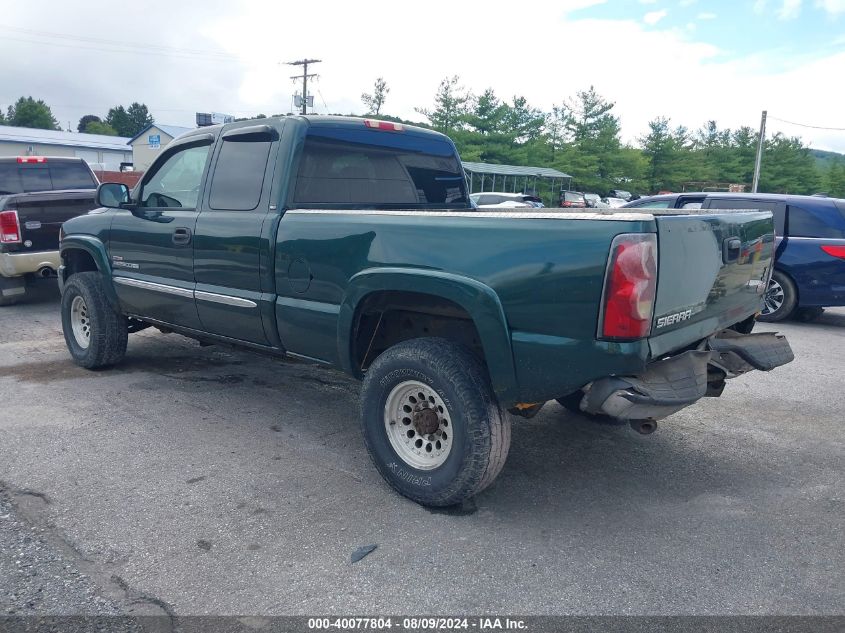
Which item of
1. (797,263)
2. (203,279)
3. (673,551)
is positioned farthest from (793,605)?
(797,263)

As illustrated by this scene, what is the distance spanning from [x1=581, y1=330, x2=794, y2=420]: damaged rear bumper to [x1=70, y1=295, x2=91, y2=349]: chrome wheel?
476 centimetres

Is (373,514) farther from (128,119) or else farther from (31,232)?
(128,119)

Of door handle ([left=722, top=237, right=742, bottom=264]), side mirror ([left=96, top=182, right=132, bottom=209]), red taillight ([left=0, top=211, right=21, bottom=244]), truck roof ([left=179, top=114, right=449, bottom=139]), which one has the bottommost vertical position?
red taillight ([left=0, top=211, right=21, bottom=244])

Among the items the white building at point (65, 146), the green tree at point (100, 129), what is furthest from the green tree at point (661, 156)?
the green tree at point (100, 129)

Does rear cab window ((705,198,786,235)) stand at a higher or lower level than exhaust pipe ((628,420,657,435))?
higher

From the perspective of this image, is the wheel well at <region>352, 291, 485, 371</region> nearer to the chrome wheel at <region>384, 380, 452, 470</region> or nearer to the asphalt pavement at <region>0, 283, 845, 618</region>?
the chrome wheel at <region>384, 380, 452, 470</region>


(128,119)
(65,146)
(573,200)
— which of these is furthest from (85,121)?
(573,200)

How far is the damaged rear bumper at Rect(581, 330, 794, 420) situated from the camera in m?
3.01

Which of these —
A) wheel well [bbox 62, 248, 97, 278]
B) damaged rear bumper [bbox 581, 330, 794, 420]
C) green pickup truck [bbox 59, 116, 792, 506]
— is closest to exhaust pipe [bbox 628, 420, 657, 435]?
green pickup truck [bbox 59, 116, 792, 506]

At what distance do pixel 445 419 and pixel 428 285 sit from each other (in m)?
0.70

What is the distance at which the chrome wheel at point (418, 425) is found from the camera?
3521 mm

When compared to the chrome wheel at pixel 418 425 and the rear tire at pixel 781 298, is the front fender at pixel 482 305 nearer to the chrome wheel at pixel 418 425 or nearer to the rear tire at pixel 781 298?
the chrome wheel at pixel 418 425

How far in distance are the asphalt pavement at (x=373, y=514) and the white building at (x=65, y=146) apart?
5379 cm

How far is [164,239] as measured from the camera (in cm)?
501
